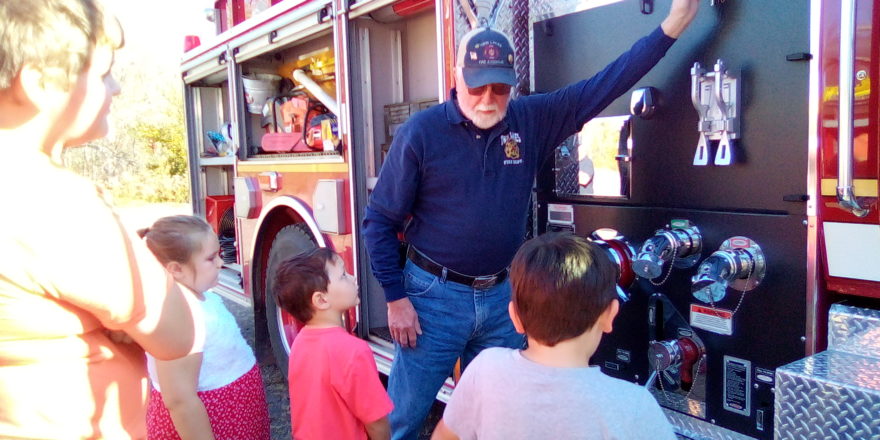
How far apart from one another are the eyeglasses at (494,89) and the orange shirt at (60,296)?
1325mm

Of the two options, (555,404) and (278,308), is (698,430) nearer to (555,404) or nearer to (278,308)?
(555,404)

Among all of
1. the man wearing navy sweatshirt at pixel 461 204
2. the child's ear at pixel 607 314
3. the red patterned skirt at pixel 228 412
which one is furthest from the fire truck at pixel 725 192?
the red patterned skirt at pixel 228 412

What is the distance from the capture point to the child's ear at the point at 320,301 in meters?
2.04

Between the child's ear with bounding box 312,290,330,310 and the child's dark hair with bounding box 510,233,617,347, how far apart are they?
791mm

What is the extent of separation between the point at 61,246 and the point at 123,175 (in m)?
22.5

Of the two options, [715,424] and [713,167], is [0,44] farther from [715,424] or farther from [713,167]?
[715,424]

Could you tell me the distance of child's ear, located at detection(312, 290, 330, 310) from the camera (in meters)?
2.04

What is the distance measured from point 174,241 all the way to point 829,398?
1784mm

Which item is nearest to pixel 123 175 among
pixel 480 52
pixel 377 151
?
pixel 377 151

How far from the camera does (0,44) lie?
3.26 ft

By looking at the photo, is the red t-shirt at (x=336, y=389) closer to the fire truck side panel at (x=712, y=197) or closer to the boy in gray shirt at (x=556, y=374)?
the boy in gray shirt at (x=556, y=374)

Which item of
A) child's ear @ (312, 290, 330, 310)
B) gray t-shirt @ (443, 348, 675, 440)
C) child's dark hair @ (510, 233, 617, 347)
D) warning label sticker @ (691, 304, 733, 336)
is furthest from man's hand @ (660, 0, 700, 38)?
child's ear @ (312, 290, 330, 310)

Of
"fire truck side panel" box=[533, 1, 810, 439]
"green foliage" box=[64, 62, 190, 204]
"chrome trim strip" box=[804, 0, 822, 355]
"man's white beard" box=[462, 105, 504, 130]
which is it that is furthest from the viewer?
"green foliage" box=[64, 62, 190, 204]

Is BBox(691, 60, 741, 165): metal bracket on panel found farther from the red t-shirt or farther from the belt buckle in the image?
the red t-shirt
